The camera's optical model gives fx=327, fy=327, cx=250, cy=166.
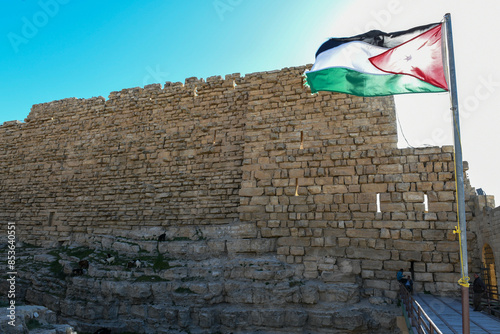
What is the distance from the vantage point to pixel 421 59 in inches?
202

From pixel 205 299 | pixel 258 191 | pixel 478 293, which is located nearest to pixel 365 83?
pixel 258 191

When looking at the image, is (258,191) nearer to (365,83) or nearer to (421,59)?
(365,83)

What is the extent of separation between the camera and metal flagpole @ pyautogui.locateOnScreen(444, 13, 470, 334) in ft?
13.2

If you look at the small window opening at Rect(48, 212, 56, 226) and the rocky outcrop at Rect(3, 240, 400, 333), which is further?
the small window opening at Rect(48, 212, 56, 226)

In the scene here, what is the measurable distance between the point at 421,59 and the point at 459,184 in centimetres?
208

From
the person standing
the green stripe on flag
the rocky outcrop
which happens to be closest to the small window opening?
the rocky outcrop

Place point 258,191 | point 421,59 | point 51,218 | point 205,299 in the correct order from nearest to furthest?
1. point 421,59
2. point 205,299
3. point 258,191
4. point 51,218

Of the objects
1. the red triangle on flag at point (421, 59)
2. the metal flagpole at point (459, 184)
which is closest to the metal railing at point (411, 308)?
the metal flagpole at point (459, 184)

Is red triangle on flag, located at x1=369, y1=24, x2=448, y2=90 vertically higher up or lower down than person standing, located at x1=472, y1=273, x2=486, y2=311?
higher up

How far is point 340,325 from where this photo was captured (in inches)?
289

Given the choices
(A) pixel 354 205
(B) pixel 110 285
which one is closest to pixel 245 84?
(A) pixel 354 205

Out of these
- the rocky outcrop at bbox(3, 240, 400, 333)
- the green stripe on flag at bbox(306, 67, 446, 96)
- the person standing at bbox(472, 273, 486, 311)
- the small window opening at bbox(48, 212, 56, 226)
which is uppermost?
the green stripe on flag at bbox(306, 67, 446, 96)

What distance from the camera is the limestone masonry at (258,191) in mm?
7797

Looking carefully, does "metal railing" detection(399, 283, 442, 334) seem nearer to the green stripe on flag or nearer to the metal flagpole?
the metal flagpole
